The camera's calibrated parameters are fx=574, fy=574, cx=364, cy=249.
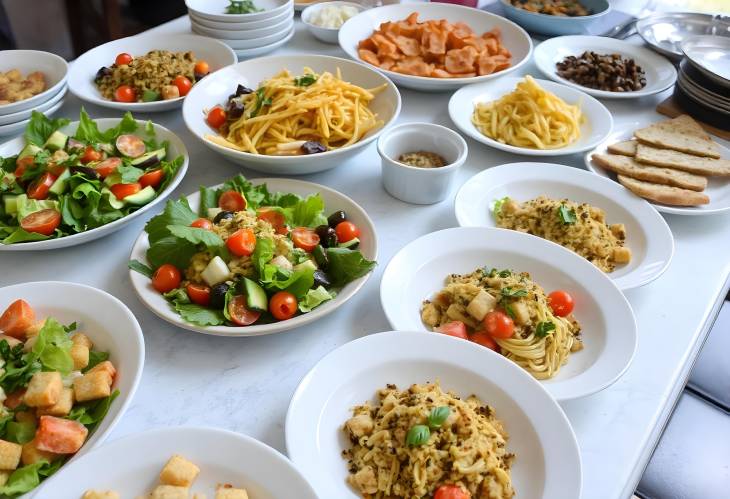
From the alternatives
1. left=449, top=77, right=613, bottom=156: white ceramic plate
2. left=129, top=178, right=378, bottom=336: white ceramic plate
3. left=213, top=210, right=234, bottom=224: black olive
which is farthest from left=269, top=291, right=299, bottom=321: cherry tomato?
left=449, top=77, right=613, bottom=156: white ceramic plate

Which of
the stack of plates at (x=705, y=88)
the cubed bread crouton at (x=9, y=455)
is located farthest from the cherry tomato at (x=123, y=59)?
the stack of plates at (x=705, y=88)

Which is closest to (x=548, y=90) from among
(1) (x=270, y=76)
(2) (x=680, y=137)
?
(2) (x=680, y=137)

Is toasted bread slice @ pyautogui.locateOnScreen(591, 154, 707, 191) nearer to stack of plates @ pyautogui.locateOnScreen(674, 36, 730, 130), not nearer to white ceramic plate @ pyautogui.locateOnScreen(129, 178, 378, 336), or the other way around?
stack of plates @ pyautogui.locateOnScreen(674, 36, 730, 130)

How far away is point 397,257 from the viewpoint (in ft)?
6.23

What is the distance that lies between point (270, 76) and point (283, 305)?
157cm

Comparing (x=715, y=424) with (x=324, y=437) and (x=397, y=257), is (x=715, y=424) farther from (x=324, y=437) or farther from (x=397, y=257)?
(x=324, y=437)

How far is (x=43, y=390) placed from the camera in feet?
4.52

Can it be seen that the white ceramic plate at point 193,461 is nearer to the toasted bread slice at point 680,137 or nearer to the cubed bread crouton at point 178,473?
the cubed bread crouton at point 178,473

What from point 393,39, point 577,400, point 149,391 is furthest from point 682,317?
point 393,39

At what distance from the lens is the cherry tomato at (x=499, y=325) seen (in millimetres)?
1708

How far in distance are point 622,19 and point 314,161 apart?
2.81m

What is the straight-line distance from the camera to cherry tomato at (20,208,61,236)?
1.91 metres

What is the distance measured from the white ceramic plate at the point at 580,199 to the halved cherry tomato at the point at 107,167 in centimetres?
129

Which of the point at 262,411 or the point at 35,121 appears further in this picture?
the point at 35,121
